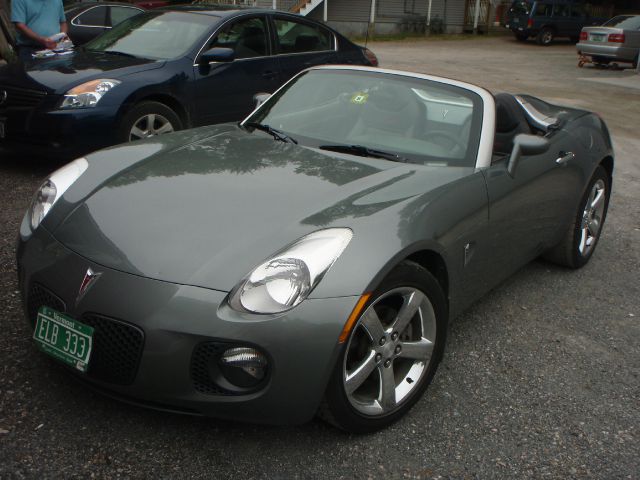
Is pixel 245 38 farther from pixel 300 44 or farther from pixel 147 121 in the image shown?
pixel 147 121

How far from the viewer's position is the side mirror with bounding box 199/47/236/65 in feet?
21.9

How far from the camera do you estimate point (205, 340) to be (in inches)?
95.7

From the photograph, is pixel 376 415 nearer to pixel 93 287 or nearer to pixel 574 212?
pixel 93 287

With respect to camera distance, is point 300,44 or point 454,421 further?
point 300,44

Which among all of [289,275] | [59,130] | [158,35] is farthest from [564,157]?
[158,35]

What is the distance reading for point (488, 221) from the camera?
345cm

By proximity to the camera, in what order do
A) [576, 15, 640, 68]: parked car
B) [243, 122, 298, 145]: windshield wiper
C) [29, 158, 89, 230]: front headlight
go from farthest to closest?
[576, 15, 640, 68]: parked car, [243, 122, 298, 145]: windshield wiper, [29, 158, 89, 230]: front headlight

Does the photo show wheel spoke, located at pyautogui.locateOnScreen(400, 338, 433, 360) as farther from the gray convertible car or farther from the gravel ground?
the gravel ground

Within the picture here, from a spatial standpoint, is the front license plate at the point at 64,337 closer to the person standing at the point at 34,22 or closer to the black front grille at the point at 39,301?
the black front grille at the point at 39,301

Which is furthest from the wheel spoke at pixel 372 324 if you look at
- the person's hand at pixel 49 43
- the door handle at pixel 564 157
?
the person's hand at pixel 49 43

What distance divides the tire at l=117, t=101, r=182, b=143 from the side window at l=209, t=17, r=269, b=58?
92 cm

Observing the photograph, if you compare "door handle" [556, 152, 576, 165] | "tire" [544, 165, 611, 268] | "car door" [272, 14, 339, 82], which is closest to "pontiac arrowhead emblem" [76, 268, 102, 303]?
"door handle" [556, 152, 576, 165]

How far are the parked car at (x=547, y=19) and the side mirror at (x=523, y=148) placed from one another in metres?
25.9

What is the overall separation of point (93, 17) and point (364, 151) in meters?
9.53
